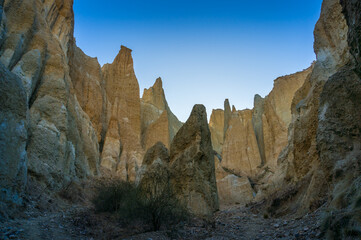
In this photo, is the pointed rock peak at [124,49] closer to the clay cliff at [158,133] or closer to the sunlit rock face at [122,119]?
the sunlit rock face at [122,119]

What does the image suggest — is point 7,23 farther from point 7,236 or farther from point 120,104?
point 120,104

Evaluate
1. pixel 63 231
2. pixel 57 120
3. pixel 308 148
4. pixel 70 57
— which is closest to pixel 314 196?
pixel 308 148

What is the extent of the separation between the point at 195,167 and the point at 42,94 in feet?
36.6

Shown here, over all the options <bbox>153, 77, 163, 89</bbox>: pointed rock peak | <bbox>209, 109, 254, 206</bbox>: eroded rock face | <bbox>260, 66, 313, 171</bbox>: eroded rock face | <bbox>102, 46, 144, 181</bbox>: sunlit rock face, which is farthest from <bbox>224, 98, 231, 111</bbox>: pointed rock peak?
<bbox>209, 109, 254, 206</bbox>: eroded rock face

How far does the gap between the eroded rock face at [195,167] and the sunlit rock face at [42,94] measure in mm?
6818

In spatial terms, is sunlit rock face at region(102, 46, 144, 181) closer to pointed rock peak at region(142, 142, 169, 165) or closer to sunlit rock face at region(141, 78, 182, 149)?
sunlit rock face at region(141, 78, 182, 149)

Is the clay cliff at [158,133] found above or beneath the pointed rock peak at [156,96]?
beneath

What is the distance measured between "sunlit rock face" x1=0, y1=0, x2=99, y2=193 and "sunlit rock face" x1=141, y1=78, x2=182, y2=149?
735 inches

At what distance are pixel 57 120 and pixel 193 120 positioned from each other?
8717 mm

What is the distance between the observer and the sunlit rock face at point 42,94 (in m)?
13.9

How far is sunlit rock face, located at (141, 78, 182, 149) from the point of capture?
132 feet

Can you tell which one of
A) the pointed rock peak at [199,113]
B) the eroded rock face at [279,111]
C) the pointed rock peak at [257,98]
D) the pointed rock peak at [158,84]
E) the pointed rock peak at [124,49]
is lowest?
the pointed rock peak at [199,113]

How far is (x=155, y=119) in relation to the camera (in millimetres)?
46531

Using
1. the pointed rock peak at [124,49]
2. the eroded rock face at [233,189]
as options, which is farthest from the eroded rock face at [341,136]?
the pointed rock peak at [124,49]
